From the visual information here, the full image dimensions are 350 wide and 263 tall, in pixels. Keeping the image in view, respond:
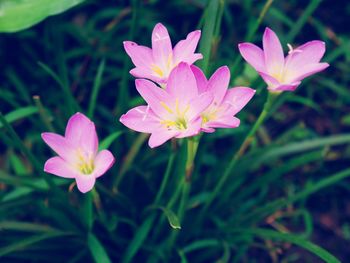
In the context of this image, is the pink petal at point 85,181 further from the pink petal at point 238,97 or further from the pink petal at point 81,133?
the pink petal at point 238,97

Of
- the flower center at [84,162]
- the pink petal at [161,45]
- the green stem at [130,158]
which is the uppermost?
the pink petal at [161,45]

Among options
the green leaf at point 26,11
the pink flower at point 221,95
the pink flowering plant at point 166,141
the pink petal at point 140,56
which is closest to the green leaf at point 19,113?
the pink flowering plant at point 166,141

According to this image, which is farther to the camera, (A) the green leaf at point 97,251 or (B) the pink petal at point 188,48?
(A) the green leaf at point 97,251

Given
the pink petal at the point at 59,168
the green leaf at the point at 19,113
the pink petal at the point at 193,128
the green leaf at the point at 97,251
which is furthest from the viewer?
the green leaf at the point at 19,113

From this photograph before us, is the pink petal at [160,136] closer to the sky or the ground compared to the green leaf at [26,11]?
closer to the ground

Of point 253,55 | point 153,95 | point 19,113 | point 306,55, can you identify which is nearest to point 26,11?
point 19,113

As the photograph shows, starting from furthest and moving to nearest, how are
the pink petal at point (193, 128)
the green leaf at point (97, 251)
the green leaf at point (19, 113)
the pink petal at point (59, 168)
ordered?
the green leaf at point (19, 113)
the green leaf at point (97, 251)
the pink petal at point (59, 168)
the pink petal at point (193, 128)

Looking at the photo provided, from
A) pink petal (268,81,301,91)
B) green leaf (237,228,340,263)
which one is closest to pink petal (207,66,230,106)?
pink petal (268,81,301,91)

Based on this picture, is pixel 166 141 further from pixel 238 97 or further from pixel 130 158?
A: pixel 238 97
